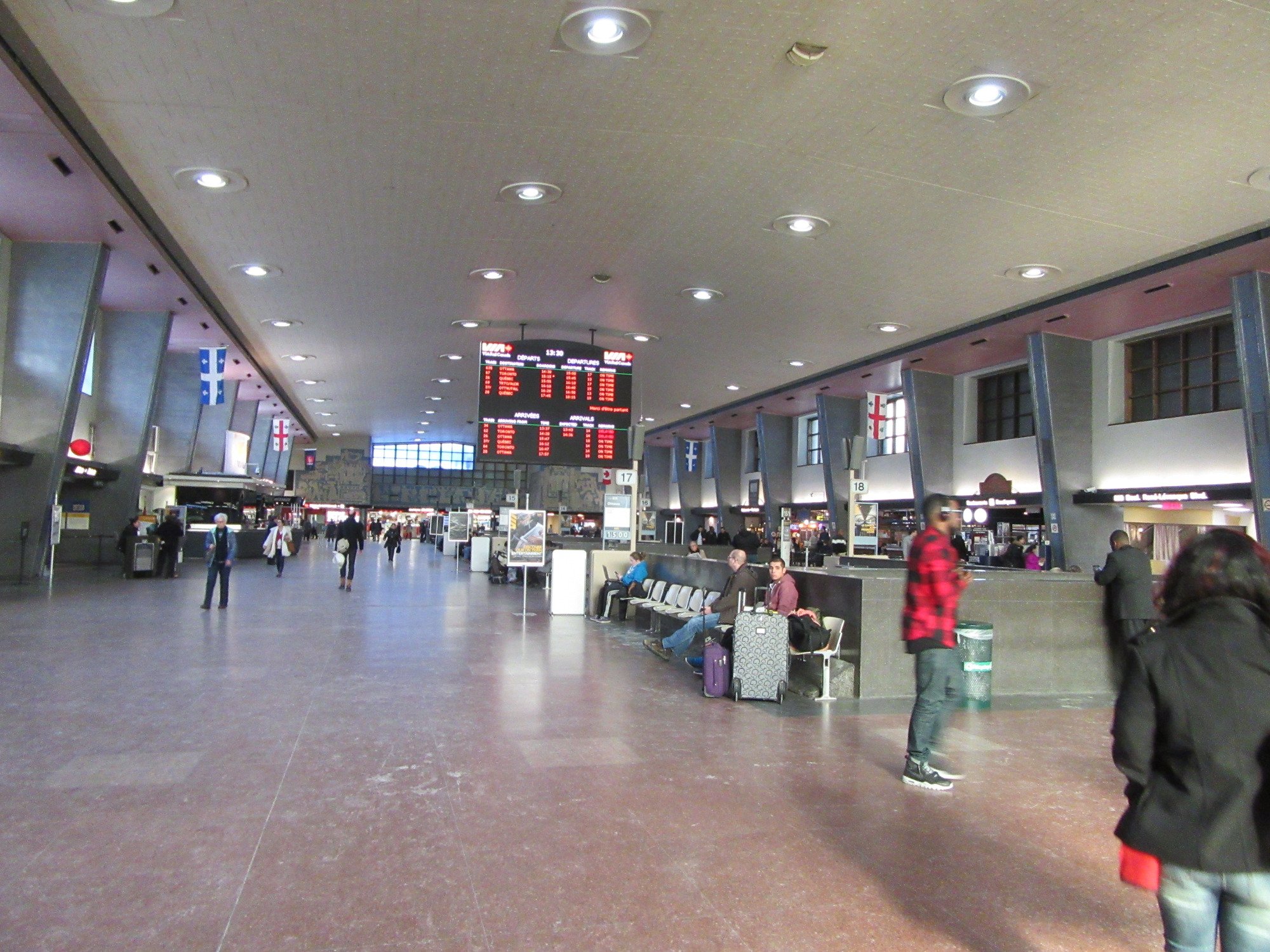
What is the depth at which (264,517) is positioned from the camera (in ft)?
133

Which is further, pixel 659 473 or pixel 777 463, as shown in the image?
pixel 659 473

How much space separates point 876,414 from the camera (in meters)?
19.3

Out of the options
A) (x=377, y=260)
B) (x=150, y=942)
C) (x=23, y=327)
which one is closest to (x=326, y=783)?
(x=150, y=942)

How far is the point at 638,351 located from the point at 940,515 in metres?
14.8

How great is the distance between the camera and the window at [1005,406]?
72.4ft

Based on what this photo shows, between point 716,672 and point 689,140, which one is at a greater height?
point 689,140

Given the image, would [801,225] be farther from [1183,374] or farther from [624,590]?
[1183,374]

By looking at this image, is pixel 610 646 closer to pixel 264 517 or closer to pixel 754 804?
pixel 754 804

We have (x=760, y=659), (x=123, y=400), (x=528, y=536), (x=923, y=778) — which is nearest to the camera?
(x=923, y=778)

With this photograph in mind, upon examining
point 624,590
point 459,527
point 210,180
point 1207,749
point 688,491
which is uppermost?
point 210,180

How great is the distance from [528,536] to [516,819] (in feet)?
33.8

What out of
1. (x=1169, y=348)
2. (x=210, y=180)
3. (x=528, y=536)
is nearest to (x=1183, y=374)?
(x=1169, y=348)

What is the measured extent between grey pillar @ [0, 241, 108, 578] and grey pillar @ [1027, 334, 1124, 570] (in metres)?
19.1

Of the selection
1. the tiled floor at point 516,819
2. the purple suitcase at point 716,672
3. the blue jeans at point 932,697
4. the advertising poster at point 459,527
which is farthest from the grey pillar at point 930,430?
the blue jeans at point 932,697
